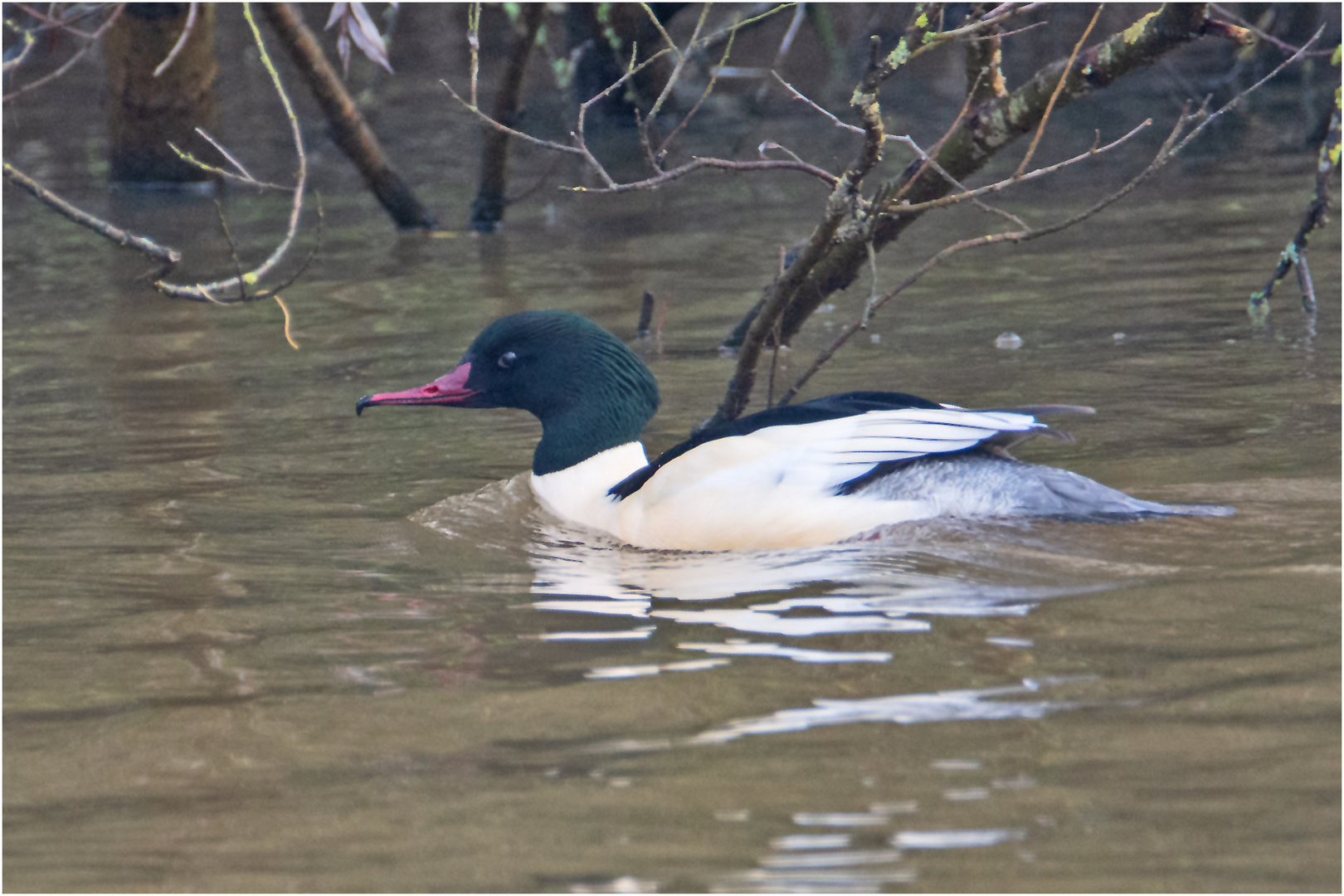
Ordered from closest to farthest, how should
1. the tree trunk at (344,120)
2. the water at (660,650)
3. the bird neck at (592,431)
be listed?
the water at (660,650) < the bird neck at (592,431) < the tree trunk at (344,120)

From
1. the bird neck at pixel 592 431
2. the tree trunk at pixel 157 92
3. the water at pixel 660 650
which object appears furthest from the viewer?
the tree trunk at pixel 157 92

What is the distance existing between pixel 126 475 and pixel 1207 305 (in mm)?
5334

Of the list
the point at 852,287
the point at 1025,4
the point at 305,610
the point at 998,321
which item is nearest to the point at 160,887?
the point at 305,610

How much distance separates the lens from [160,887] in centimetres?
321

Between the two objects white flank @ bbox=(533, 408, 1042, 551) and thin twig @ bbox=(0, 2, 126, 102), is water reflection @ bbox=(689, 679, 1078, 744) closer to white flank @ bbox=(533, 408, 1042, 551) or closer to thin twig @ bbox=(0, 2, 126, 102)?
white flank @ bbox=(533, 408, 1042, 551)

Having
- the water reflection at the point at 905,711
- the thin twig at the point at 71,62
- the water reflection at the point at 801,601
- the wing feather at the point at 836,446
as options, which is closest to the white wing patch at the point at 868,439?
the wing feather at the point at 836,446

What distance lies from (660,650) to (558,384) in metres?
2.03

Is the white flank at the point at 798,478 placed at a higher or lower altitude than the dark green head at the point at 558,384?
lower

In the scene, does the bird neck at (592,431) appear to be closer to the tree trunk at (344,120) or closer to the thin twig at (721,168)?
the thin twig at (721,168)

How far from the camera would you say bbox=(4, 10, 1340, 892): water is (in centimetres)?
324

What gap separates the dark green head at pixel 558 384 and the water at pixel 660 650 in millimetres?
347

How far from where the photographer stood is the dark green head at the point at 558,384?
20.1ft

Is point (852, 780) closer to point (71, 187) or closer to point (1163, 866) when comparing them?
point (1163, 866)

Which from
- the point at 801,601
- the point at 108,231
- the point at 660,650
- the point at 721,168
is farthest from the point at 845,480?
the point at 108,231
